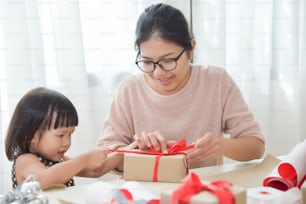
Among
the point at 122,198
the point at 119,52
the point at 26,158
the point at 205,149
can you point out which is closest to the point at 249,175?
the point at 205,149

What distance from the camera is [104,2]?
6.20ft

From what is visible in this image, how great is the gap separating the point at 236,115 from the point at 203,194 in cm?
73

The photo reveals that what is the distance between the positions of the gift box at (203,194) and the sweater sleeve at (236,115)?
0.66 m

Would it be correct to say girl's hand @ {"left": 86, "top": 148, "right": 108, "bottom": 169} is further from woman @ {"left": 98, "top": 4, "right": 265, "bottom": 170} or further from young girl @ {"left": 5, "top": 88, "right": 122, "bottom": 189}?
→ woman @ {"left": 98, "top": 4, "right": 265, "bottom": 170}

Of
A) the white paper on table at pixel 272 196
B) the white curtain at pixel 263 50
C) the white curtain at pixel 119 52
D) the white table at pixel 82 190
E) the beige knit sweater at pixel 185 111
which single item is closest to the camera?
the white paper on table at pixel 272 196

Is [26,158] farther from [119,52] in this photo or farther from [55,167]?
[119,52]

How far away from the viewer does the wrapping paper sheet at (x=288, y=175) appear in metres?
1.07

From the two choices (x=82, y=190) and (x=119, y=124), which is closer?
(x=82, y=190)

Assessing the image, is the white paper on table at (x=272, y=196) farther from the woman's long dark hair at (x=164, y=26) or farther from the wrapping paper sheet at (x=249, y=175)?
the woman's long dark hair at (x=164, y=26)

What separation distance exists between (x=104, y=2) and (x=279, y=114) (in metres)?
0.94

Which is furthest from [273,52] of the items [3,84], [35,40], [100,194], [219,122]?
[100,194]

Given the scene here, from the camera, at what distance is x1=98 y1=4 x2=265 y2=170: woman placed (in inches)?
56.0

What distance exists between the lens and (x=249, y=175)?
4.03 ft

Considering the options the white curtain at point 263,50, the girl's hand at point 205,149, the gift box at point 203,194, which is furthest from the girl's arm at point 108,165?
the white curtain at point 263,50
